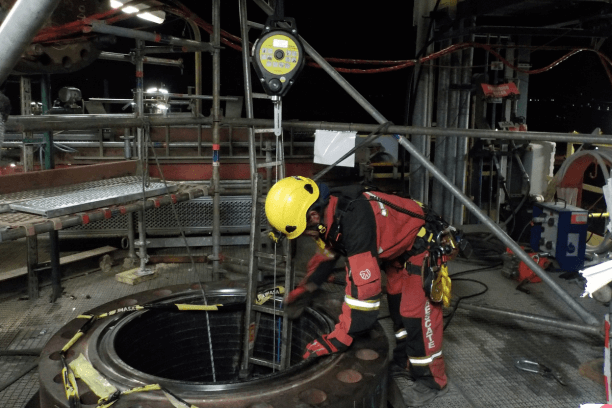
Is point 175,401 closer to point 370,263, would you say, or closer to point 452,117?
point 370,263

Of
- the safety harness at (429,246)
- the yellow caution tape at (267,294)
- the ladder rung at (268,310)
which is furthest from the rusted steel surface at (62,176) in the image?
the safety harness at (429,246)

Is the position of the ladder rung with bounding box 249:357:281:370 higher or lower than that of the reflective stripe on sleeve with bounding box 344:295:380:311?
lower

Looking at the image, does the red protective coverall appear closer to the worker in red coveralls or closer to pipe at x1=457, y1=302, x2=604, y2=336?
the worker in red coveralls

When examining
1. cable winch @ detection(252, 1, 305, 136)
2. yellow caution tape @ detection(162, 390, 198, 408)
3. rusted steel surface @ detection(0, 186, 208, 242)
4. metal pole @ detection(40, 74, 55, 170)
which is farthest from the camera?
metal pole @ detection(40, 74, 55, 170)

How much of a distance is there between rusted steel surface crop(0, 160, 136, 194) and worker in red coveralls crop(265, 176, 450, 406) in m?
2.23

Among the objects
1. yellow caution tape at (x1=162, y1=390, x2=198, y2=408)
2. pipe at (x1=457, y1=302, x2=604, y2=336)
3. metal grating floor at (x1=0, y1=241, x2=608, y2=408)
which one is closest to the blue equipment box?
metal grating floor at (x1=0, y1=241, x2=608, y2=408)

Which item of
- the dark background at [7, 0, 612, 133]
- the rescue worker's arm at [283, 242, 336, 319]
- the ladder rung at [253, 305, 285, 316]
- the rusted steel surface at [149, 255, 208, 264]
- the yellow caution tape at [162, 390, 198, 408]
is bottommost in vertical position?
the rusted steel surface at [149, 255, 208, 264]

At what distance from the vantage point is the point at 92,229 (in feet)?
19.9

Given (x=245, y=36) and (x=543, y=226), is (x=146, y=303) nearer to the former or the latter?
(x=245, y=36)

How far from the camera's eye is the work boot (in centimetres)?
327

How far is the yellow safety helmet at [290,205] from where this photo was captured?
2.83m

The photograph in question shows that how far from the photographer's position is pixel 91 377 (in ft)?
8.18

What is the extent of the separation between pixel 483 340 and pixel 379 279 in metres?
1.85

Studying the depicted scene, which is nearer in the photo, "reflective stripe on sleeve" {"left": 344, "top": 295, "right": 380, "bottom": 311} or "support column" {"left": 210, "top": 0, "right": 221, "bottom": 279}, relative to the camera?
"reflective stripe on sleeve" {"left": 344, "top": 295, "right": 380, "bottom": 311}
